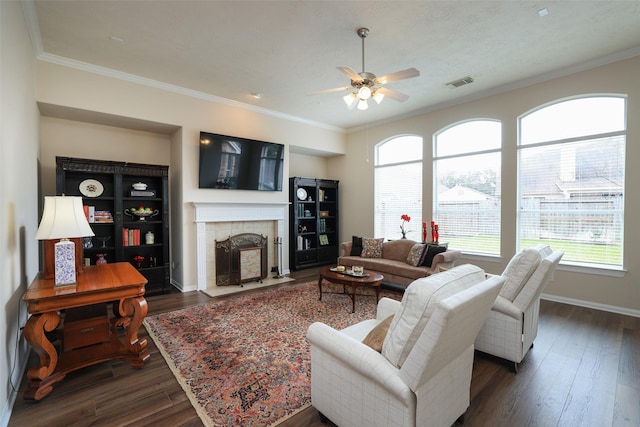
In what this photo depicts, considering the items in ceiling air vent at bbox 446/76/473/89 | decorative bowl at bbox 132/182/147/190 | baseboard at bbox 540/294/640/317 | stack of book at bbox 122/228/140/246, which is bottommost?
baseboard at bbox 540/294/640/317

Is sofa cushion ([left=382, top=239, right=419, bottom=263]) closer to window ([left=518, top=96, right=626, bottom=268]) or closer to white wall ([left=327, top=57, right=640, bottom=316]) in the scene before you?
white wall ([left=327, top=57, right=640, bottom=316])

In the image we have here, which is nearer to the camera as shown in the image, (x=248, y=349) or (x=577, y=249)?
(x=248, y=349)

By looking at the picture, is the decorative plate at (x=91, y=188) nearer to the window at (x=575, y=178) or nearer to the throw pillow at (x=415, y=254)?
the throw pillow at (x=415, y=254)

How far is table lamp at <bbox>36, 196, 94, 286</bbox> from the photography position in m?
2.25

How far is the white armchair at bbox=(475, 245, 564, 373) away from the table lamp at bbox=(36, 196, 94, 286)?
3.45m

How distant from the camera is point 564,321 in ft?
11.3

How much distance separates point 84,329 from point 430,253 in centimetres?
427

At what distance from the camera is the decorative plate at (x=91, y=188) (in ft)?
13.8

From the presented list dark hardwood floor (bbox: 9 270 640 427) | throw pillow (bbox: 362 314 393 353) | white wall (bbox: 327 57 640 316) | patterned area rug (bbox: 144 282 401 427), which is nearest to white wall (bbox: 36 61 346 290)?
patterned area rug (bbox: 144 282 401 427)

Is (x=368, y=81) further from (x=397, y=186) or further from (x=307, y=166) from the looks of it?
(x=307, y=166)

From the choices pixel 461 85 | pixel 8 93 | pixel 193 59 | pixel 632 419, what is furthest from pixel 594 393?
pixel 193 59

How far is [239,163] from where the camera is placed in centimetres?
514

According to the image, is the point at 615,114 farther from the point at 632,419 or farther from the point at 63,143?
the point at 63,143

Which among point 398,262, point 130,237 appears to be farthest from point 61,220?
point 398,262
